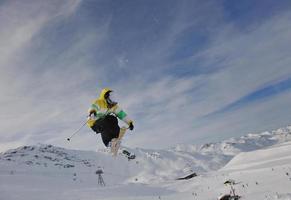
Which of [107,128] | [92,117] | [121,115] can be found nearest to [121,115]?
[121,115]

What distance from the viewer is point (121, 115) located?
444 inches

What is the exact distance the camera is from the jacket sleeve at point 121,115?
1119cm

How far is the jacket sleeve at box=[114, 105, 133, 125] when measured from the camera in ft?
36.7

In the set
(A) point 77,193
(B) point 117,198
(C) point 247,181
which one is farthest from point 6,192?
(C) point 247,181

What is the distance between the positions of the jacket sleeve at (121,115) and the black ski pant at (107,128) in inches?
7.0

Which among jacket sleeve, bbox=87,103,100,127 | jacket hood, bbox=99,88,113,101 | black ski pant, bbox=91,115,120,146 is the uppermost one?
jacket hood, bbox=99,88,113,101

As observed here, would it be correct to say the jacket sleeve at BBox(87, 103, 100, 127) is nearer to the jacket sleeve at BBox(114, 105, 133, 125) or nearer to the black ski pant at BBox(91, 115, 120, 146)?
the black ski pant at BBox(91, 115, 120, 146)

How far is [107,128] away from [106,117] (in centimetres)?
36

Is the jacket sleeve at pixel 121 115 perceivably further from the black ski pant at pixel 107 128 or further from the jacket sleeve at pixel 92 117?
the jacket sleeve at pixel 92 117

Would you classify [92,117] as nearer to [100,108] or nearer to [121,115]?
[100,108]

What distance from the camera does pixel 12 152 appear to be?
557 ft

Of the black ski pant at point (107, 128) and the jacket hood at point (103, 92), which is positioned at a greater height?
the jacket hood at point (103, 92)

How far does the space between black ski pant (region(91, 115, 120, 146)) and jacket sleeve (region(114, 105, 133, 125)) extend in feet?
0.58

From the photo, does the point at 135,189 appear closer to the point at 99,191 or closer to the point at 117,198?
the point at 99,191
